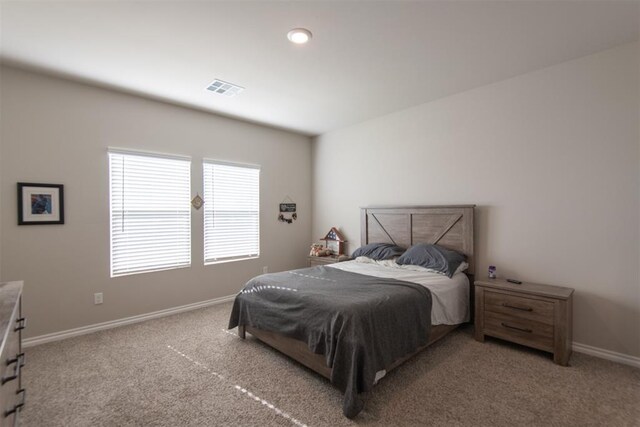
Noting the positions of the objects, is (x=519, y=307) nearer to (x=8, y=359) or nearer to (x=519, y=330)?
(x=519, y=330)

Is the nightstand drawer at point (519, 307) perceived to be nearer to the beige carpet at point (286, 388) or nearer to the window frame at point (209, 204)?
the beige carpet at point (286, 388)

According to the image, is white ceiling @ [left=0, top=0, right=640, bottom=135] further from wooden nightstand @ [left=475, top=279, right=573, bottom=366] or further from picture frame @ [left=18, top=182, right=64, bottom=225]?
wooden nightstand @ [left=475, top=279, right=573, bottom=366]

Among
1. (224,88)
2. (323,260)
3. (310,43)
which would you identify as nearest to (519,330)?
(323,260)

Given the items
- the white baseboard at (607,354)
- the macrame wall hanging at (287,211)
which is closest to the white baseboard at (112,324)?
the macrame wall hanging at (287,211)

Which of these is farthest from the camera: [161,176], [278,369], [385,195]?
[385,195]

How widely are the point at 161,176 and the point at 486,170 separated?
3868 mm

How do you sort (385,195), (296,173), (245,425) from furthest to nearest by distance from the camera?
(296,173), (385,195), (245,425)

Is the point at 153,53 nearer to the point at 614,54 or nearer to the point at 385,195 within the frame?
the point at 385,195

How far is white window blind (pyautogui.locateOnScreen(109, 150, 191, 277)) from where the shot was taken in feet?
11.6

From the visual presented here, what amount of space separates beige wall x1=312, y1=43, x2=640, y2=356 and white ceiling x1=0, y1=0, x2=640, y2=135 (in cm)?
25

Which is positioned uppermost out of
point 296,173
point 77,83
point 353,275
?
point 77,83

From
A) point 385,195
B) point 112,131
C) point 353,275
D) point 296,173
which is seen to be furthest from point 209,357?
point 296,173

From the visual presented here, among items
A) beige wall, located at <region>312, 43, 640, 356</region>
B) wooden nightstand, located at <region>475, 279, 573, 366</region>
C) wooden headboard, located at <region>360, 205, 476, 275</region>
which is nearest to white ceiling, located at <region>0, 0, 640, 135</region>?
beige wall, located at <region>312, 43, 640, 356</region>

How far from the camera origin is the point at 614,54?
104 inches
